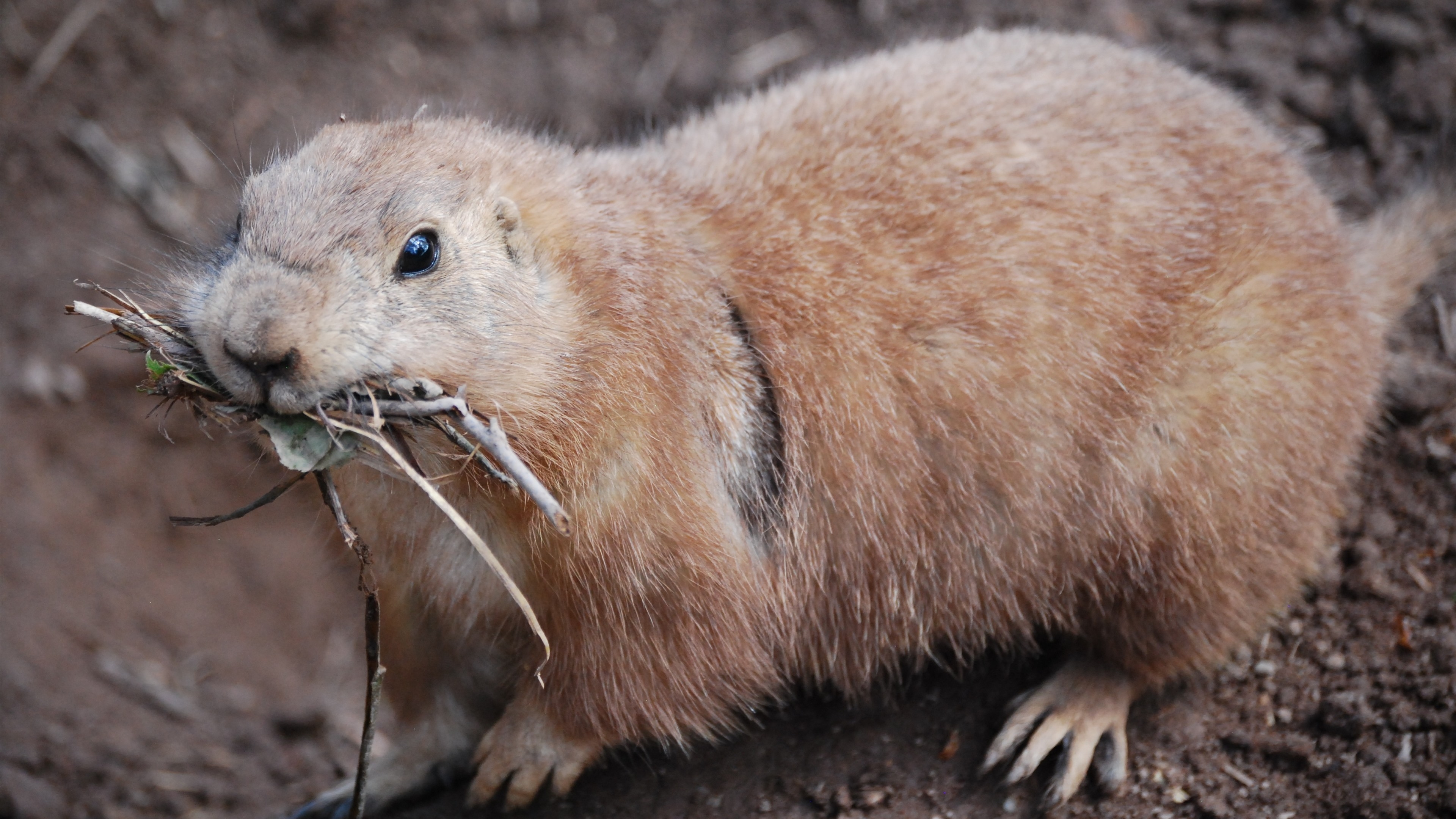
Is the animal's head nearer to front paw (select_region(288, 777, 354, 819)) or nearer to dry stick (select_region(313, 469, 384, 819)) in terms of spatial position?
dry stick (select_region(313, 469, 384, 819))

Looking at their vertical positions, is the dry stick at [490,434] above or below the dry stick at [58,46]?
below

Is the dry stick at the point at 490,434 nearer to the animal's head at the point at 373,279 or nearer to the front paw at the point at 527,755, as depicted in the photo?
the animal's head at the point at 373,279

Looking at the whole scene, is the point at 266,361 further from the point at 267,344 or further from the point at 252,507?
the point at 252,507

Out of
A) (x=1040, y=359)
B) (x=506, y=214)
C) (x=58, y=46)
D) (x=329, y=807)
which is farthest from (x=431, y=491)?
(x=58, y=46)

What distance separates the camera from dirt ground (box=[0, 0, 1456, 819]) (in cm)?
432

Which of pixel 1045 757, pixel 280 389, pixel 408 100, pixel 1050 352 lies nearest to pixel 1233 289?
pixel 1050 352

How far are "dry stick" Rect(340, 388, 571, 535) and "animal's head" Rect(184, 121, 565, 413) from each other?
0.38 feet

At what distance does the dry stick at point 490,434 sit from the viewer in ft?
8.90

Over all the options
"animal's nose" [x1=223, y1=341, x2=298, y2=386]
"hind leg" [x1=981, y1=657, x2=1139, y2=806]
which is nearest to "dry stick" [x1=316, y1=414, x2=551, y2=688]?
"animal's nose" [x1=223, y1=341, x2=298, y2=386]

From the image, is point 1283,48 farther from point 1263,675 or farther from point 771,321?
point 771,321

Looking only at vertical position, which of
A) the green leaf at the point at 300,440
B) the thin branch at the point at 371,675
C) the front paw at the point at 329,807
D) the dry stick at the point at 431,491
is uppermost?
the green leaf at the point at 300,440

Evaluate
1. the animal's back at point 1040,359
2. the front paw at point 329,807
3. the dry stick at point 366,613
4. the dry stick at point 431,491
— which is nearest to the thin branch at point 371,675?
the dry stick at point 366,613

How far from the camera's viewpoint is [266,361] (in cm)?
279

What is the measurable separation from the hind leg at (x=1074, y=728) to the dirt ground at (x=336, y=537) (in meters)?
0.10
